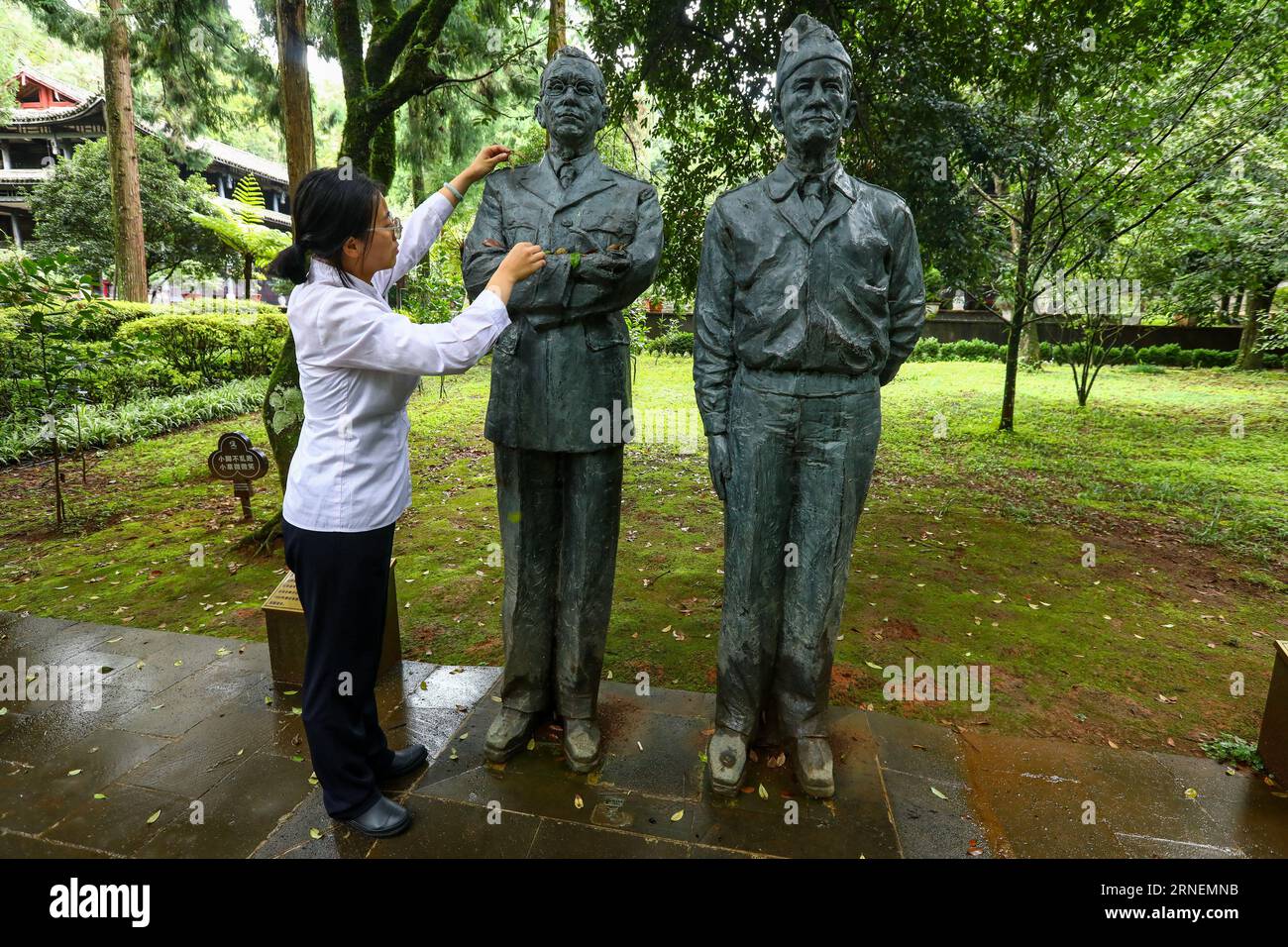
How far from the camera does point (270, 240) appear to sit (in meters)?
11.8

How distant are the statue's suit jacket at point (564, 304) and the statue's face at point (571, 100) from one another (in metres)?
0.13

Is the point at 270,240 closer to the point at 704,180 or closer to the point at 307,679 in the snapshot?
the point at 704,180

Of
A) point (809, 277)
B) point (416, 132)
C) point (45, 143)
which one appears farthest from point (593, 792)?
point (45, 143)

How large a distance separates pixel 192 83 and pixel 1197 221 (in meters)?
13.6

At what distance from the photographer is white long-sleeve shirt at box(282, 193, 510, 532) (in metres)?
2.19

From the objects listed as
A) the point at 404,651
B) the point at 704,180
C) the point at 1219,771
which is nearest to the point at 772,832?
the point at 1219,771

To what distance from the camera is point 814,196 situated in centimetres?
265

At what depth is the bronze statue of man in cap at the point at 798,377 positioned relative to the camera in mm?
2615

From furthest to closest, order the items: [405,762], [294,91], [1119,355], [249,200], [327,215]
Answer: [1119,355] → [249,200] → [294,91] → [405,762] → [327,215]

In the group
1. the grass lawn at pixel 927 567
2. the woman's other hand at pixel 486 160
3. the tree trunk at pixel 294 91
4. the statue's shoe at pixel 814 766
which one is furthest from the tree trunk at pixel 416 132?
the statue's shoe at pixel 814 766

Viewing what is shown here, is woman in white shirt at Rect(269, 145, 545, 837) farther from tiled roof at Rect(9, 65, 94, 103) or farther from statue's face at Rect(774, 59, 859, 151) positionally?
tiled roof at Rect(9, 65, 94, 103)

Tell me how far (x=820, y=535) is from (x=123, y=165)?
14.2 meters

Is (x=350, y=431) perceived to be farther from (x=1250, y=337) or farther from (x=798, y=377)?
(x=1250, y=337)

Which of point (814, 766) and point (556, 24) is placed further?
point (556, 24)
